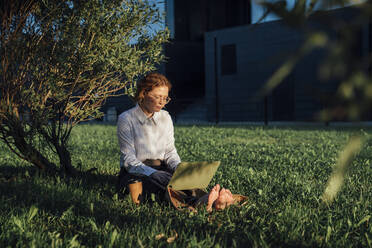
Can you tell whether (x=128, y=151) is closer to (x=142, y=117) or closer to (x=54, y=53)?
(x=142, y=117)

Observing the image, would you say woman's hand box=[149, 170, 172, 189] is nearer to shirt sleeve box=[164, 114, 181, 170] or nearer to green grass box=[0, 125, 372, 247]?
green grass box=[0, 125, 372, 247]

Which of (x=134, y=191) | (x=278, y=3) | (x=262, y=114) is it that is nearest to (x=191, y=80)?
(x=262, y=114)

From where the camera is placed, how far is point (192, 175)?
339 centimetres

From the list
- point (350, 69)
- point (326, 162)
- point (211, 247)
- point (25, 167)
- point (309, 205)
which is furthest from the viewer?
point (326, 162)

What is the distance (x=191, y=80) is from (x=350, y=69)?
31.8m

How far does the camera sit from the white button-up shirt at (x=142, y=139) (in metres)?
3.80

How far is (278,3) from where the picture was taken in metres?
0.78

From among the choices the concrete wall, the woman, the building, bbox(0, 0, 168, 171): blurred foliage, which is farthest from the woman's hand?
the concrete wall

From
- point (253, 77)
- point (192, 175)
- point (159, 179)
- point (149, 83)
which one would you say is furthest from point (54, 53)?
point (253, 77)

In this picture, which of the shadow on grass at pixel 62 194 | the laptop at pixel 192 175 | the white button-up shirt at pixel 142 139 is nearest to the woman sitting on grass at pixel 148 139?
the white button-up shirt at pixel 142 139

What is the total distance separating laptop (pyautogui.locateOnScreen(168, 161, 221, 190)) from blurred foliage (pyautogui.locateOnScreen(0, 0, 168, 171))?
A: 1.62m

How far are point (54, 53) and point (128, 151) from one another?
147 centimetres

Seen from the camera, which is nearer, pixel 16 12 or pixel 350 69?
pixel 350 69

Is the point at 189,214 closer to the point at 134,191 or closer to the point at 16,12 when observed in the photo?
the point at 134,191
